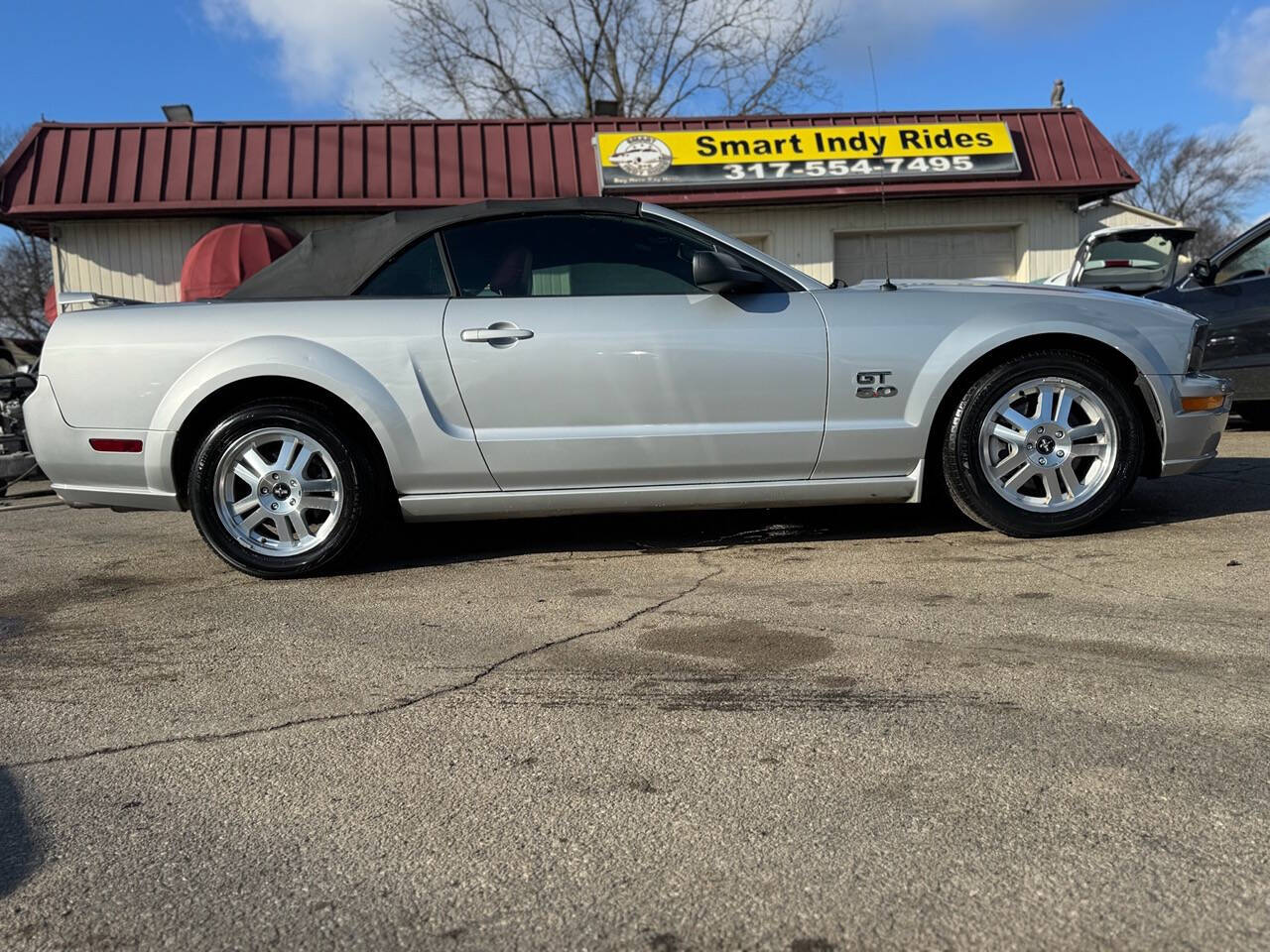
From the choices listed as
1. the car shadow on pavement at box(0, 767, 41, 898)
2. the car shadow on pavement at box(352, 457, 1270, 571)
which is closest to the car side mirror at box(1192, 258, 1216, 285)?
the car shadow on pavement at box(352, 457, 1270, 571)

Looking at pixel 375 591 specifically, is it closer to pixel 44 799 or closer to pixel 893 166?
pixel 44 799

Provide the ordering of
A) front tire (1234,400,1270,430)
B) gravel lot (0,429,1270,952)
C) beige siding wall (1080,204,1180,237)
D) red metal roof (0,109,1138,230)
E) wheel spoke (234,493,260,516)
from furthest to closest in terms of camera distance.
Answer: beige siding wall (1080,204,1180,237) → red metal roof (0,109,1138,230) → front tire (1234,400,1270,430) → wheel spoke (234,493,260,516) → gravel lot (0,429,1270,952)

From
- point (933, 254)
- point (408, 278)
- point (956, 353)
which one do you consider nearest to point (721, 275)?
point (956, 353)

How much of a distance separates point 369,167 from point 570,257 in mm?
10300

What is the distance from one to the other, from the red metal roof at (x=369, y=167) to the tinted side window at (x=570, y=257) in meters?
9.45

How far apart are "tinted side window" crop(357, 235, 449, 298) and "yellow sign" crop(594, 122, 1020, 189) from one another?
9.86m

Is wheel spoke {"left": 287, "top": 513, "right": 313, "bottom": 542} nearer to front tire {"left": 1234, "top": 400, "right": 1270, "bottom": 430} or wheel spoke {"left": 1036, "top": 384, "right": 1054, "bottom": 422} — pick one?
wheel spoke {"left": 1036, "top": 384, "right": 1054, "bottom": 422}

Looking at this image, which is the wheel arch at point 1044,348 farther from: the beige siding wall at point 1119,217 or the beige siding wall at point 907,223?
the beige siding wall at point 1119,217

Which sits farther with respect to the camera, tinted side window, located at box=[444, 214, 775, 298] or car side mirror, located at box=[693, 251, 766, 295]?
tinted side window, located at box=[444, 214, 775, 298]

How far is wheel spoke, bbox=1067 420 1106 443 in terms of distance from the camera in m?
4.25

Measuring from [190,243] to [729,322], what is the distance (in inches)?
467

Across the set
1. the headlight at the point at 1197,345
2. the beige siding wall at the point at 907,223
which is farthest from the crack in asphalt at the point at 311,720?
the beige siding wall at the point at 907,223

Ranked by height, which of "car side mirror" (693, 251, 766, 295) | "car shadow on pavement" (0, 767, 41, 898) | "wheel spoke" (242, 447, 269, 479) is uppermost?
"car side mirror" (693, 251, 766, 295)

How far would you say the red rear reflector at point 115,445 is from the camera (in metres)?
4.14
